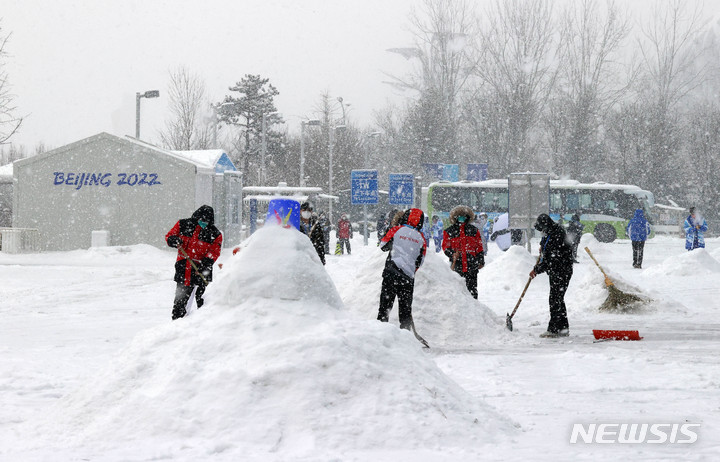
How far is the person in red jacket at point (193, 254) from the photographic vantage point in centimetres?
900

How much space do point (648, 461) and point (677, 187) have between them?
55.8 m

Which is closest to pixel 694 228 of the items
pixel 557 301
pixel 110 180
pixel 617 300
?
pixel 617 300

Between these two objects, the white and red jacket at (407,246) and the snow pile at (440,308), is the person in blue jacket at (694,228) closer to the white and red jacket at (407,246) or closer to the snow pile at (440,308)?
the snow pile at (440,308)

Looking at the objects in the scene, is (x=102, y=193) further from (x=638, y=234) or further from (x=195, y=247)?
(x=195, y=247)

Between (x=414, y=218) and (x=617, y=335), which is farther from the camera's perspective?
(x=617, y=335)

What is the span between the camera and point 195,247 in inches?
357

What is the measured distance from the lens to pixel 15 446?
4980 millimetres

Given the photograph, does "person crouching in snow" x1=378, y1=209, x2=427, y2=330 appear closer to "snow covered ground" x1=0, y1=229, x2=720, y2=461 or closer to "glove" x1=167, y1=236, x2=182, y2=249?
"snow covered ground" x1=0, y1=229, x2=720, y2=461

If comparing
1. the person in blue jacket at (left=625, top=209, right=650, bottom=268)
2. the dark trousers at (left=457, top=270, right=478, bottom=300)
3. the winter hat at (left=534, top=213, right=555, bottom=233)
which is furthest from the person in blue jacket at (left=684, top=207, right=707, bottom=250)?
the winter hat at (left=534, top=213, right=555, bottom=233)

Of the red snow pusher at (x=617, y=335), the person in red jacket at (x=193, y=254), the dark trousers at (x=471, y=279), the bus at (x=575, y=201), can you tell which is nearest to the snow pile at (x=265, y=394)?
the person in red jacket at (x=193, y=254)

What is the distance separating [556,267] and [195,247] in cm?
430

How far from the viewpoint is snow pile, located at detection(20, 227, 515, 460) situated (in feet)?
15.9

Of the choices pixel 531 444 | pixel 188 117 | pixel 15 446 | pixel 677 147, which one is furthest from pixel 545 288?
pixel 677 147

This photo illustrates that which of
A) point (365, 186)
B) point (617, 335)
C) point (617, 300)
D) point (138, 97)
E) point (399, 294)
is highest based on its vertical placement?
point (138, 97)
